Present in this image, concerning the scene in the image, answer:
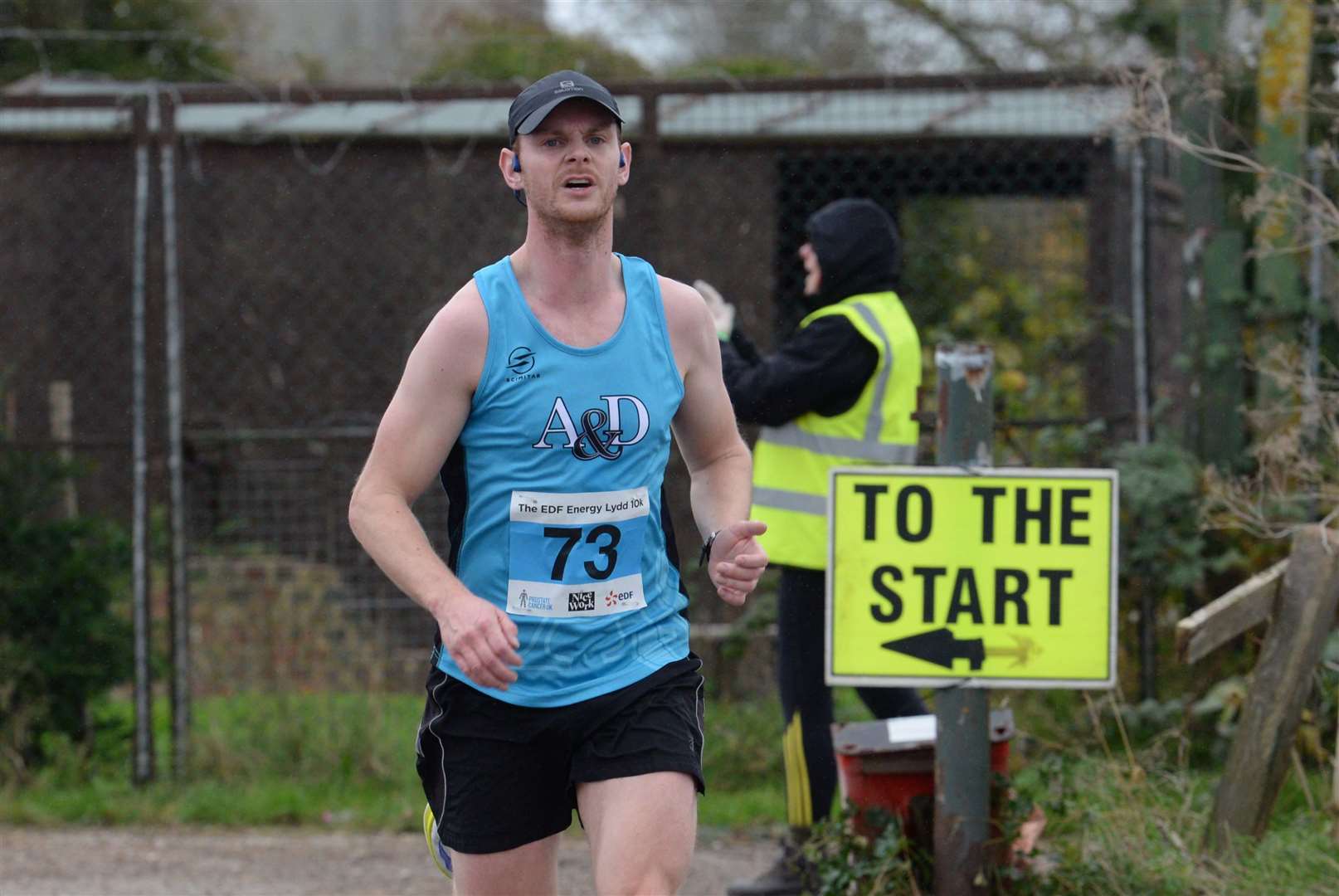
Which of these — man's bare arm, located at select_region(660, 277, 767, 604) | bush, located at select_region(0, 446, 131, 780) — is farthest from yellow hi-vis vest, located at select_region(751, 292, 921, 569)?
bush, located at select_region(0, 446, 131, 780)

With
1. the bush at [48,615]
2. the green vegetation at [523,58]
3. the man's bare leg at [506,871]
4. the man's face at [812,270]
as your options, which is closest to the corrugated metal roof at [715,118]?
the bush at [48,615]

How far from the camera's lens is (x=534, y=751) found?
3297 mm

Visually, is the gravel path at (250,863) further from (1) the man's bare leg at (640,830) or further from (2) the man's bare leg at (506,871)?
(1) the man's bare leg at (640,830)

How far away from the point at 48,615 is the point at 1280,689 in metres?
4.68

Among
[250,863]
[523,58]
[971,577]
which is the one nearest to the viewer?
[971,577]

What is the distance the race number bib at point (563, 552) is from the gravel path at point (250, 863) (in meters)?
2.59

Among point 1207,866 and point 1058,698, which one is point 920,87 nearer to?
point 1058,698

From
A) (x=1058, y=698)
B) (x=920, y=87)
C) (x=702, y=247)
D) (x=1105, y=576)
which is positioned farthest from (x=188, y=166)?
(x=1105, y=576)

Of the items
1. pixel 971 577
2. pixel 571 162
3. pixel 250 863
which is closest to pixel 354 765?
pixel 250 863

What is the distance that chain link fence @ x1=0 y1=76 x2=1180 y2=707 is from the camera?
21.9 feet

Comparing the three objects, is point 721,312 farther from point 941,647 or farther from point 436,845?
point 436,845

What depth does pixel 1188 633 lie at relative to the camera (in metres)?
4.59

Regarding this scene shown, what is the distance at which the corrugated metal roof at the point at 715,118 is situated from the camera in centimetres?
748

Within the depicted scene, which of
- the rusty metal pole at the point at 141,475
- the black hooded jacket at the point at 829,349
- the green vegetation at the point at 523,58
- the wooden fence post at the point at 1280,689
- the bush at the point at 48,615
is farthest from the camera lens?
the green vegetation at the point at 523,58
